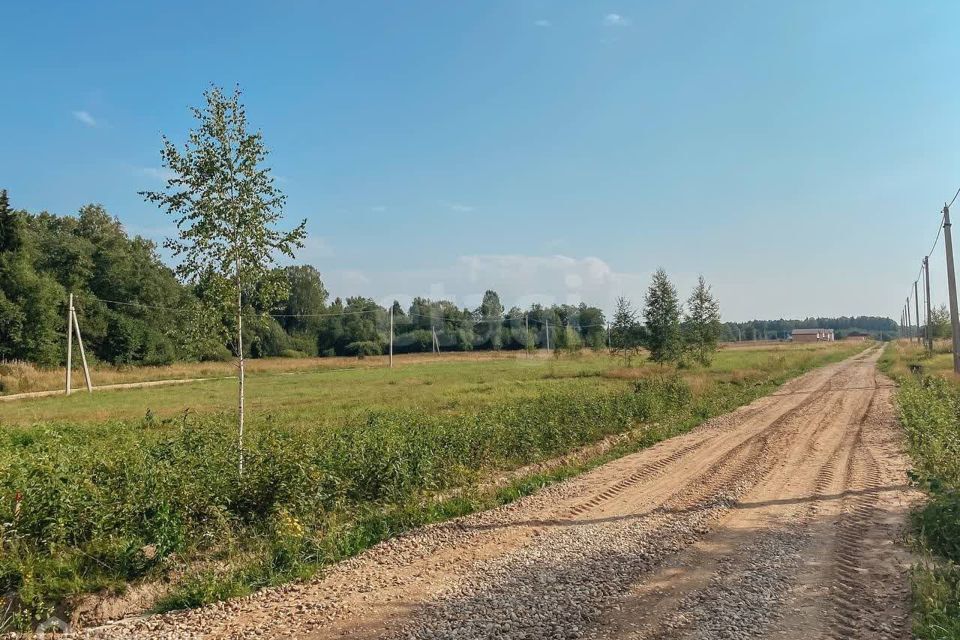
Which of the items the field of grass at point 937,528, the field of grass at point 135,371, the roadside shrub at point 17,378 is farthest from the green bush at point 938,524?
the roadside shrub at point 17,378

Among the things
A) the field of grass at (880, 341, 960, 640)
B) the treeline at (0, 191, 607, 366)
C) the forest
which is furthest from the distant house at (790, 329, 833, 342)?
the field of grass at (880, 341, 960, 640)

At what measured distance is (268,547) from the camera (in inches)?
273

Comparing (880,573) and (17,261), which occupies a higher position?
(17,261)

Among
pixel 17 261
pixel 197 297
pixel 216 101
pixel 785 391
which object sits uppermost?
pixel 17 261

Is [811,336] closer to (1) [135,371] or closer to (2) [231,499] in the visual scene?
(1) [135,371]

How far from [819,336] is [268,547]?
7817 inches

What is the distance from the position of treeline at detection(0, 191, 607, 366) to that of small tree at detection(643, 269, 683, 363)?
23.2m

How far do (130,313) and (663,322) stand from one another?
2146 inches

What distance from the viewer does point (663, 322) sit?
37906 millimetres

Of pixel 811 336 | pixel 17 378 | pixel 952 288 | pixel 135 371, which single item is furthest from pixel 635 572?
pixel 811 336

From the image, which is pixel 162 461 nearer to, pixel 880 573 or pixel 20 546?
pixel 20 546

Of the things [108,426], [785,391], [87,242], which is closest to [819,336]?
[785,391]

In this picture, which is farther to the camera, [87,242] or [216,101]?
[87,242]

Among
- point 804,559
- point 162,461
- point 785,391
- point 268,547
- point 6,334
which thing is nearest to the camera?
point 804,559
